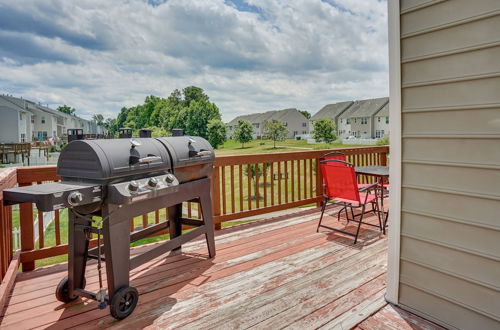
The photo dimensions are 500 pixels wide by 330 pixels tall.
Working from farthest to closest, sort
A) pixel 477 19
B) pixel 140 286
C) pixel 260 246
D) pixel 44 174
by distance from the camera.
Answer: pixel 260 246, pixel 44 174, pixel 140 286, pixel 477 19

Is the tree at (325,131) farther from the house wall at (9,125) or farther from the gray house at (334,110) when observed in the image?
the house wall at (9,125)

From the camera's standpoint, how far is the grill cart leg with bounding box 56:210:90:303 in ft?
6.57

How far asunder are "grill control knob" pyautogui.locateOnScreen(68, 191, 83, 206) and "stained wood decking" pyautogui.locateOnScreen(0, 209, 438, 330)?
0.83 metres

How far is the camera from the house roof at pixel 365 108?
3728 cm

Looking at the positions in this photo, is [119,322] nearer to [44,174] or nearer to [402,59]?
[44,174]

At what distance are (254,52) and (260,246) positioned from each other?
25.6 metres

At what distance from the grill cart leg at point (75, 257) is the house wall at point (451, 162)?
2.16m

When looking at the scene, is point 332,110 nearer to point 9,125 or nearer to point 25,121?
point 25,121

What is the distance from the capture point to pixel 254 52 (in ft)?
86.6

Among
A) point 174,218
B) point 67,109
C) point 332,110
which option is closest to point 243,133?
point 332,110

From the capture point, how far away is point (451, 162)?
1.75 m

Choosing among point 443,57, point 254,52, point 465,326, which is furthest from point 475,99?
point 254,52

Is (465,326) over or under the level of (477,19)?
under

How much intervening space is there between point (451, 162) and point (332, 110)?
44.9m
